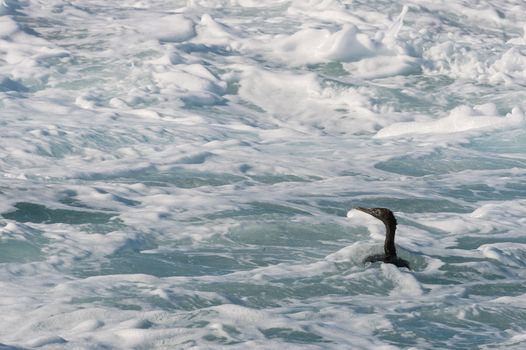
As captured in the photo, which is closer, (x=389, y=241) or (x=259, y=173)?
(x=389, y=241)

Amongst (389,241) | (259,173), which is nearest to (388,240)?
(389,241)

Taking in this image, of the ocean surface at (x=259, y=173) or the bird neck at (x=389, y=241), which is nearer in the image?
the ocean surface at (x=259, y=173)

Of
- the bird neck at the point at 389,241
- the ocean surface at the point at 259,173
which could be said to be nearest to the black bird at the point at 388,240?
the bird neck at the point at 389,241

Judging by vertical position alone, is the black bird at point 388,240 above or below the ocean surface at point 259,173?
above

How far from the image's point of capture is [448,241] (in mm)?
8727

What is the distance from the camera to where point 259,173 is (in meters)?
11.2

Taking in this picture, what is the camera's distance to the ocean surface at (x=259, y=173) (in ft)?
21.1

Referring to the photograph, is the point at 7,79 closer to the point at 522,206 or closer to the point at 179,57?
the point at 179,57

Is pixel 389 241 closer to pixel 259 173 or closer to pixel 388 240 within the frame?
pixel 388 240

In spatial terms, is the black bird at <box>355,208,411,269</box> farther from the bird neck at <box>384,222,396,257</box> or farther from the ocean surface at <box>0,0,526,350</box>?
the ocean surface at <box>0,0,526,350</box>

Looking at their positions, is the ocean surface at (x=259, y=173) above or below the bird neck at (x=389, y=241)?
below

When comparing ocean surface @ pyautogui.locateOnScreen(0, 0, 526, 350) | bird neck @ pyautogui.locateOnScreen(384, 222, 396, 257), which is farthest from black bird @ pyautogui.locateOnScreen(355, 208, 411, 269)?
ocean surface @ pyautogui.locateOnScreen(0, 0, 526, 350)

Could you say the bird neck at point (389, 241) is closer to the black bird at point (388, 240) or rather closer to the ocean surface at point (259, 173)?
the black bird at point (388, 240)

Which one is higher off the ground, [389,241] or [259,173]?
[389,241]
